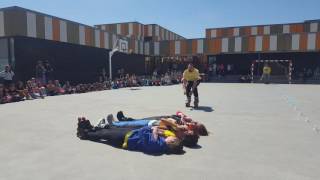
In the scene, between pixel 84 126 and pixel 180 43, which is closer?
pixel 84 126

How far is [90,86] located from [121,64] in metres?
9.27

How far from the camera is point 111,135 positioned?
204 inches

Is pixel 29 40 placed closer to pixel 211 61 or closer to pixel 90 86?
pixel 90 86

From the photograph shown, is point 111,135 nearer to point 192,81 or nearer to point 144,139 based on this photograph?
point 144,139

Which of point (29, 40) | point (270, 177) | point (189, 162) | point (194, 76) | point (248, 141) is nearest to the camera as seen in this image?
point (270, 177)

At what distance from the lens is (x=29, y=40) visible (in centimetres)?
1725

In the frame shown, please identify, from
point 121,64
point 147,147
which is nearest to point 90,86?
point 121,64

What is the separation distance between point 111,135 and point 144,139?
Answer: 0.68 m

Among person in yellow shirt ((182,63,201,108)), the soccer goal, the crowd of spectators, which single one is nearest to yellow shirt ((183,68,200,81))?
person in yellow shirt ((182,63,201,108))

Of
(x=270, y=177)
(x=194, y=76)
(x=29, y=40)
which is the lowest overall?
(x=270, y=177)

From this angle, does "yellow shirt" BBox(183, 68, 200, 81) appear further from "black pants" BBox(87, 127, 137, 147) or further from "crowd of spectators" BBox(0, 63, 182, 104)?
"crowd of spectators" BBox(0, 63, 182, 104)

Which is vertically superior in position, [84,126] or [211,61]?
[211,61]

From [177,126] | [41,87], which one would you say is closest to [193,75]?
[177,126]

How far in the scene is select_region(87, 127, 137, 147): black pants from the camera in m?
5.12
